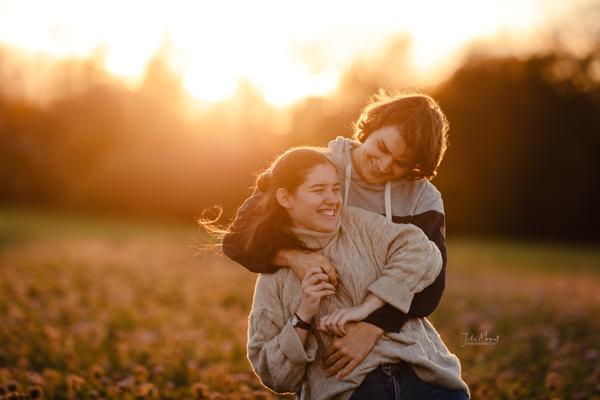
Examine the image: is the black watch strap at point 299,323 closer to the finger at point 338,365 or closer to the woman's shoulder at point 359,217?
the finger at point 338,365

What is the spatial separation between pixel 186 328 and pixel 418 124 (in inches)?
187

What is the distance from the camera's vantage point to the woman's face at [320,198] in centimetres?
326

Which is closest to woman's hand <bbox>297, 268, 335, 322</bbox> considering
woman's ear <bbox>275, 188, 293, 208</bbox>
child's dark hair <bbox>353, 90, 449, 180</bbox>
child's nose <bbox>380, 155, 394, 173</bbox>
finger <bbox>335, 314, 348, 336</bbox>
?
finger <bbox>335, 314, 348, 336</bbox>

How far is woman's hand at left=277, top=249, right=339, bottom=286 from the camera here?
3223 millimetres

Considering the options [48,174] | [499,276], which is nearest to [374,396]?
[499,276]

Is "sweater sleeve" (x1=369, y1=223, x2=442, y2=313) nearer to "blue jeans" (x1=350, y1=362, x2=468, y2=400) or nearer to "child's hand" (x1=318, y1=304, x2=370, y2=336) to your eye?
"child's hand" (x1=318, y1=304, x2=370, y2=336)

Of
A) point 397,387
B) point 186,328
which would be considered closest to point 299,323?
point 397,387

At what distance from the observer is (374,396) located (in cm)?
319

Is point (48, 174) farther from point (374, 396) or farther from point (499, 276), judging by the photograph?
point (374, 396)

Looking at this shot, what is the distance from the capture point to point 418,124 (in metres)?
3.40

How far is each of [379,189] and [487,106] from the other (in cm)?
3185

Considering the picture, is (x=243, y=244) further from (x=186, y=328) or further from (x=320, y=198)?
(x=186, y=328)

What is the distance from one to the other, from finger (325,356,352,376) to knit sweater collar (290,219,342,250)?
1.67ft

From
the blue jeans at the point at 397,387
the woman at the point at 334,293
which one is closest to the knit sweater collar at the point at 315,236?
the woman at the point at 334,293
